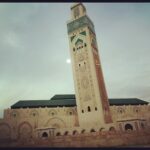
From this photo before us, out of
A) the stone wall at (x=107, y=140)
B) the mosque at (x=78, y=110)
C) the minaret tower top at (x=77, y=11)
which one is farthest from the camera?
the minaret tower top at (x=77, y=11)

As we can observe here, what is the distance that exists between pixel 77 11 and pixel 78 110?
19344mm

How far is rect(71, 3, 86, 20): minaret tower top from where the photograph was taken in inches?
1466

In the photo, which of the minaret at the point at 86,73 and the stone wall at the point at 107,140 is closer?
the stone wall at the point at 107,140

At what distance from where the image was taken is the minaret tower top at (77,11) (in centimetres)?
3724

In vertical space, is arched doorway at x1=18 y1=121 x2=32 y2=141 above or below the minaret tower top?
below

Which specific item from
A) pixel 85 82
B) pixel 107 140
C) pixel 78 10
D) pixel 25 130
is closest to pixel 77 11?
pixel 78 10

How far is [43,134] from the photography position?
101ft

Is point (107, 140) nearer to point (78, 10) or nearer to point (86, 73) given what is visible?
point (86, 73)

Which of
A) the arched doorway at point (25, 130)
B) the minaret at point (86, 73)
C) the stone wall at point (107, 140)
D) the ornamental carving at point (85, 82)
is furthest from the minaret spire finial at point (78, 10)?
the stone wall at point (107, 140)

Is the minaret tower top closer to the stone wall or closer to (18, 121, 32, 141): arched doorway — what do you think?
(18, 121, 32, 141): arched doorway

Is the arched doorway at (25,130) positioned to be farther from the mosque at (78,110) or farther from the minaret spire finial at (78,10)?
the minaret spire finial at (78,10)

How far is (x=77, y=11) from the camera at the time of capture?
124ft

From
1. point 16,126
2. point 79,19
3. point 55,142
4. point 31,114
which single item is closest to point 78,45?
point 79,19

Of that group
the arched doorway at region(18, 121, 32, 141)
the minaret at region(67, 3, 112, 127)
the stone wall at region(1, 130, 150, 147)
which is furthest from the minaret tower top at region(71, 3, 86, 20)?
the stone wall at region(1, 130, 150, 147)
